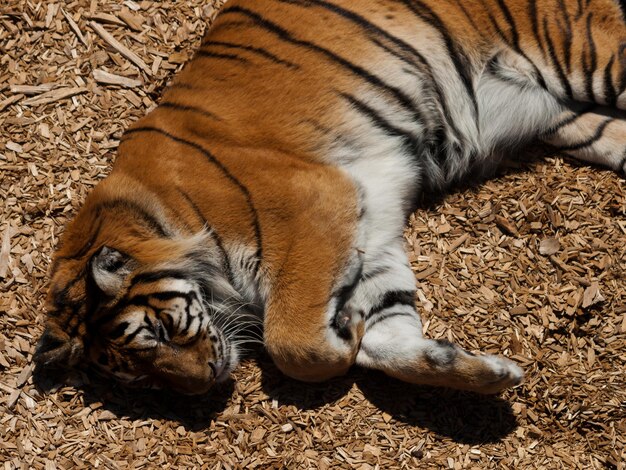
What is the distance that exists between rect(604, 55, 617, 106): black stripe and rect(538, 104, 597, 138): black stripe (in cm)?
10

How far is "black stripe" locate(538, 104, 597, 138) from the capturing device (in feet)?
12.8

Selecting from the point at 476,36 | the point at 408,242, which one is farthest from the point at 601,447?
the point at 476,36

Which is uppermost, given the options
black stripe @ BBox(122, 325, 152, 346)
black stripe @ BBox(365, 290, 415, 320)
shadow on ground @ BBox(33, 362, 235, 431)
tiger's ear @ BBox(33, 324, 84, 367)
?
black stripe @ BBox(122, 325, 152, 346)

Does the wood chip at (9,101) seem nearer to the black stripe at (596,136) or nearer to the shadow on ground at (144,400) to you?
the shadow on ground at (144,400)

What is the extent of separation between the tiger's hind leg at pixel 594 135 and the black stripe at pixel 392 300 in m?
1.00

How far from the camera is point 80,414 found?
368cm

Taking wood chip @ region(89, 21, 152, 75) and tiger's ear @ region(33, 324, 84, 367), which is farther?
wood chip @ region(89, 21, 152, 75)

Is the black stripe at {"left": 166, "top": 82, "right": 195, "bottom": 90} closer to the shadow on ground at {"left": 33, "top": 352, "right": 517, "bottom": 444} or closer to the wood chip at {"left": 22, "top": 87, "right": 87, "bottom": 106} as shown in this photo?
the wood chip at {"left": 22, "top": 87, "right": 87, "bottom": 106}

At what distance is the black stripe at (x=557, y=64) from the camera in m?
3.77

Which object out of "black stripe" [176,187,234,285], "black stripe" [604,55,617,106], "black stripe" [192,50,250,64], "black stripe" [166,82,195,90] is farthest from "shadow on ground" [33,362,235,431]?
"black stripe" [604,55,617,106]

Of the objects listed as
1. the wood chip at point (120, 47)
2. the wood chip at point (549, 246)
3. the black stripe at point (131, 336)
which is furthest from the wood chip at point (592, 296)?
the wood chip at point (120, 47)

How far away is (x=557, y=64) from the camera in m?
3.79

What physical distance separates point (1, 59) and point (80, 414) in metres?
1.82

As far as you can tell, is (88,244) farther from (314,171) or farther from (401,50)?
(401,50)
